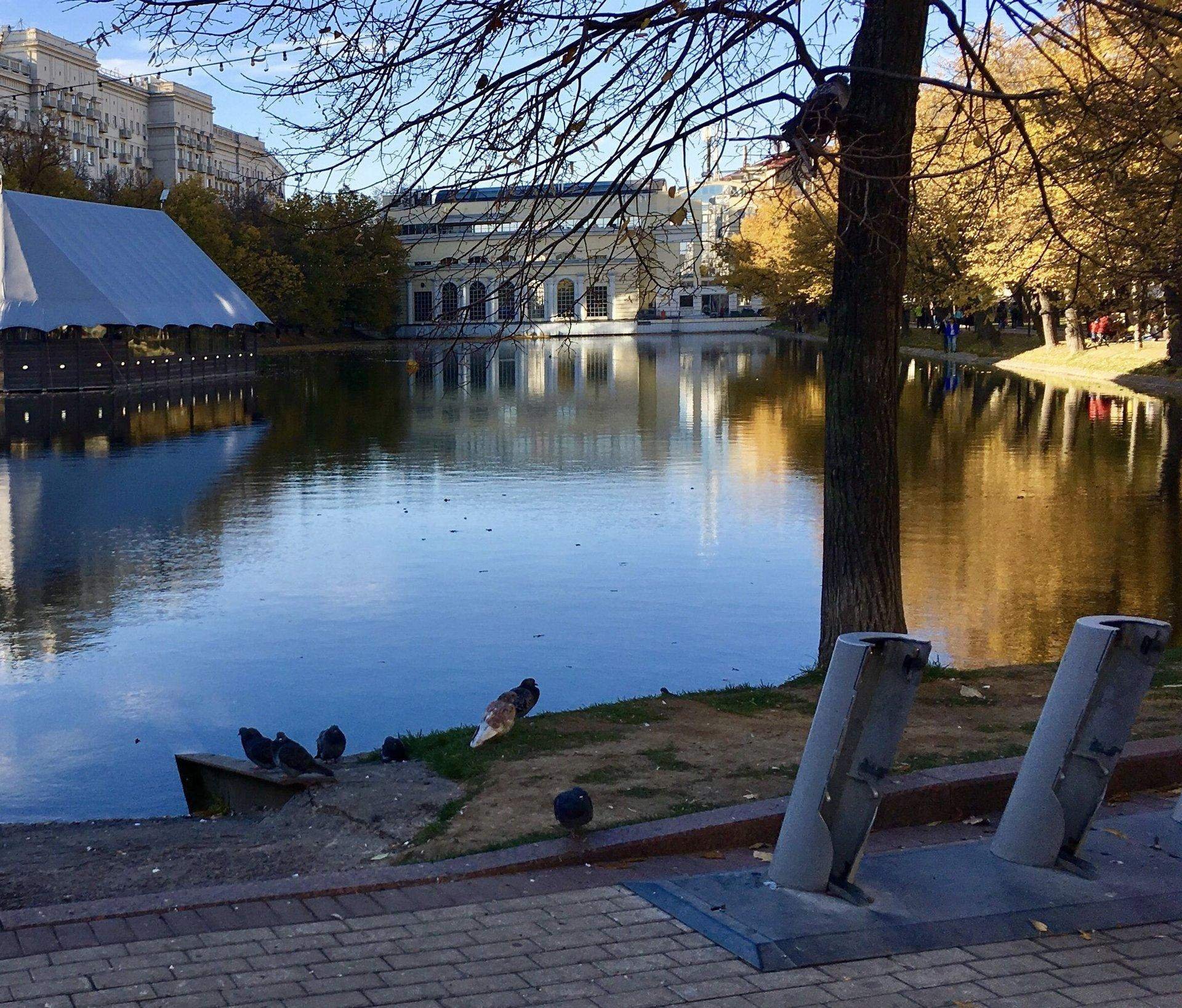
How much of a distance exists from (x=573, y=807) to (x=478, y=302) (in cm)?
339

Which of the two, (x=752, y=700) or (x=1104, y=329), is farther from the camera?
(x=1104, y=329)

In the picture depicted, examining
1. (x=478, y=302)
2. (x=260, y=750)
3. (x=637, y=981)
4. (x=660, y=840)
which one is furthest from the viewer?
(x=478, y=302)

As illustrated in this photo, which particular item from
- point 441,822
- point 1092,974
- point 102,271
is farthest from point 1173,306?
point 102,271

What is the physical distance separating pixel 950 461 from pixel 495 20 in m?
15.4

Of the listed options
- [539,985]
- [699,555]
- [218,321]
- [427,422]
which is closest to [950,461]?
[699,555]

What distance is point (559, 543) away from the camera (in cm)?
1462

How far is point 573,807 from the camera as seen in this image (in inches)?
210

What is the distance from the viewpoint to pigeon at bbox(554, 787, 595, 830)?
210 inches

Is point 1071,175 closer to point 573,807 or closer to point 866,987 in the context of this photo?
point 573,807

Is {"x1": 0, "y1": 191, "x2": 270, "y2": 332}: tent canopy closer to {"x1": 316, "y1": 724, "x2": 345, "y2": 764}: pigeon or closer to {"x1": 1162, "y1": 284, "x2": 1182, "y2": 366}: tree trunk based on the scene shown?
{"x1": 1162, "y1": 284, "x2": 1182, "y2": 366}: tree trunk

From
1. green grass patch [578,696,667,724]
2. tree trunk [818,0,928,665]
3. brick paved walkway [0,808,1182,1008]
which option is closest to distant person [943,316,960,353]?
tree trunk [818,0,928,665]

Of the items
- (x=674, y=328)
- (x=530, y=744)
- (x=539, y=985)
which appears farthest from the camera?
(x=674, y=328)

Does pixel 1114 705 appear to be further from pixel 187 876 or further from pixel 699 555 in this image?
pixel 699 555

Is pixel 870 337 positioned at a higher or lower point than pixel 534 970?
higher
